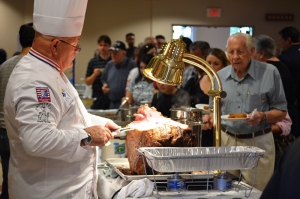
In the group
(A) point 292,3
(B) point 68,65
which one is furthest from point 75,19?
(A) point 292,3

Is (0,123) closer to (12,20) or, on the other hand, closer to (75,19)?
(75,19)

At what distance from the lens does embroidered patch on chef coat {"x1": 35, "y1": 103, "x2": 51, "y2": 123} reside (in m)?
2.19

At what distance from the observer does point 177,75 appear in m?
2.42

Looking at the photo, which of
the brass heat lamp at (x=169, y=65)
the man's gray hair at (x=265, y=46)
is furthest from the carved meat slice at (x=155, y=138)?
the man's gray hair at (x=265, y=46)

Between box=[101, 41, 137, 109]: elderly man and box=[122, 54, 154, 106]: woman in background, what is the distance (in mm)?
1072

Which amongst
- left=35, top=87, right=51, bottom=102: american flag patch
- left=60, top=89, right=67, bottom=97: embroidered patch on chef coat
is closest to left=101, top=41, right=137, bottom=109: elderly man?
left=60, top=89, right=67, bottom=97: embroidered patch on chef coat

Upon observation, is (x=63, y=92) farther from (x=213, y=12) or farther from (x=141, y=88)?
(x=213, y=12)

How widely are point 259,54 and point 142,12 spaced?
646cm

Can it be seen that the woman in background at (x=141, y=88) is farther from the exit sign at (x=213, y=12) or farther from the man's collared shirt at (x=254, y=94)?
the exit sign at (x=213, y=12)

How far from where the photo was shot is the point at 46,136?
7.16ft

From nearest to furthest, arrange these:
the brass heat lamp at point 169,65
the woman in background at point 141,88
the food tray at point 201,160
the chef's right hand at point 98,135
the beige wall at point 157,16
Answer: the food tray at point 201,160, the chef's right hand at point 98,135, the brass heat lamp at point 169,65, the woman in background at point 141,88, the beige wall at point 157,16

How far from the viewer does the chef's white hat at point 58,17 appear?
7.95ft

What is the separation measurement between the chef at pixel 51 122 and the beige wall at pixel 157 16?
8.46 metres

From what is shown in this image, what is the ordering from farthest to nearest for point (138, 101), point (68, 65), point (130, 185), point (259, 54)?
point (138, 101) < point (259, 54) < point (68, 65) < point (130, 185)
